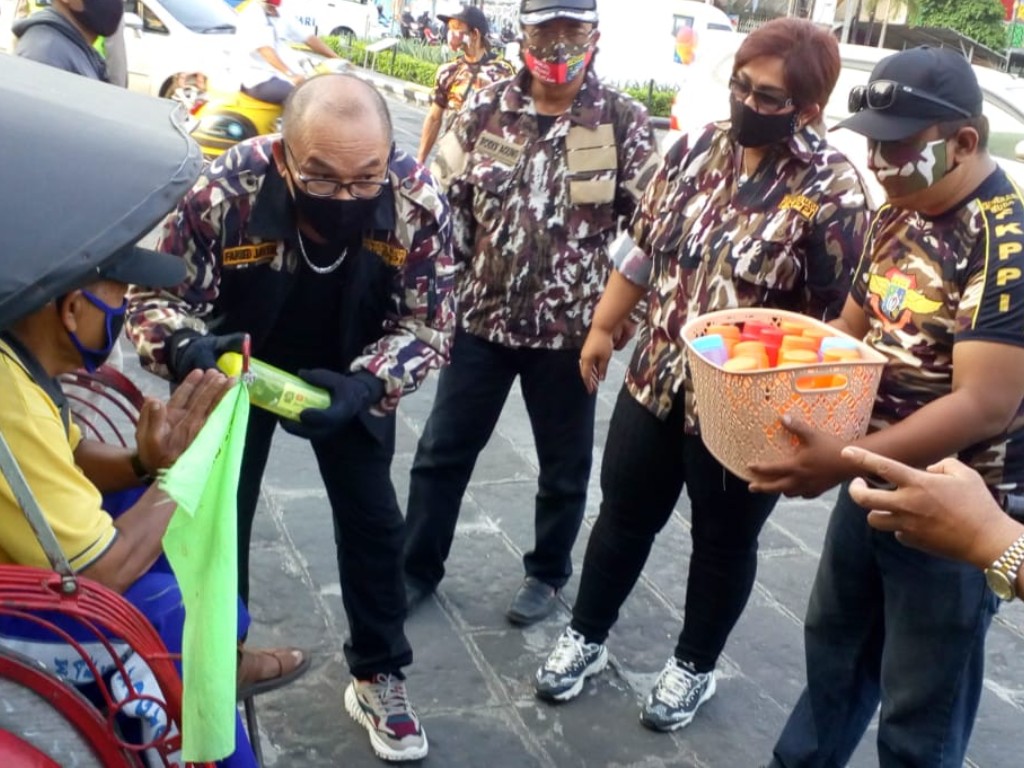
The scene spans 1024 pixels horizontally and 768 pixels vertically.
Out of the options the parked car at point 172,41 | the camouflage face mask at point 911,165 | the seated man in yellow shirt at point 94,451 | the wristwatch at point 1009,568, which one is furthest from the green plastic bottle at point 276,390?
the parked car at point 172,41

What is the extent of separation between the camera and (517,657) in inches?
137

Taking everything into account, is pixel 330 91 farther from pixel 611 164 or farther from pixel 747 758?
pixel 747 758

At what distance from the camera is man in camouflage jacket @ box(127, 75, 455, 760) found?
8.32 feet

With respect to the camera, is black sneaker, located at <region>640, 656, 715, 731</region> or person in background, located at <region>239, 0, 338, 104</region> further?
person in background, located at <region>239, 0, 338, 104</region>

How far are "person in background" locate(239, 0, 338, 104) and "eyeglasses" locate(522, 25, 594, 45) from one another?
6.93 meters

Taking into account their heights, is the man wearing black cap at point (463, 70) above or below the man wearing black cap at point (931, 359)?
below

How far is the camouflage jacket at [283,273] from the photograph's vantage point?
2609 mm

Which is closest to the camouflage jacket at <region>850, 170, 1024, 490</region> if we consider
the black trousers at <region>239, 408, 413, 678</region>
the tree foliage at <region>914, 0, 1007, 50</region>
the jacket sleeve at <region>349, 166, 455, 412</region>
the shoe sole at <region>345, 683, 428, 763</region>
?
the jacket sleeve at <region>349, 166, 455, 412</region>

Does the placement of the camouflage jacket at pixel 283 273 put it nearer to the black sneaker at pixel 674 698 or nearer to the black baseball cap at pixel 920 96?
the black baseball cap at pixel 920 96

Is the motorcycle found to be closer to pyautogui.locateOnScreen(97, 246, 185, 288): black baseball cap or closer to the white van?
pyautogui.locateOnScreen(97, 246, 185, 288): black baseball cap

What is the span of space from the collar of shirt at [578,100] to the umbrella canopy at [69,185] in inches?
62.8

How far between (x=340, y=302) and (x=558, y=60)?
1.06 meters

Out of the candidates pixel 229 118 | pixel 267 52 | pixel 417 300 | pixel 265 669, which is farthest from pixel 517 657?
pixel 267 52

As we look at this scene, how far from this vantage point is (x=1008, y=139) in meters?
7.46
